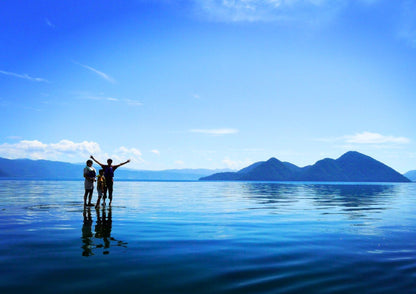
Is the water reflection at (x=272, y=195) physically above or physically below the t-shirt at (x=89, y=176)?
below

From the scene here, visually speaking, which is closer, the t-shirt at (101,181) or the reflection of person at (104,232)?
the reflection of person at (104,232)

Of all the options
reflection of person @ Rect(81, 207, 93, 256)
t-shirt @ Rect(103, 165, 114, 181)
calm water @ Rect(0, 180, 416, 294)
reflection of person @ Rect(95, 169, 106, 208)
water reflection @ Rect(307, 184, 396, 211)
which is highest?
t-shirt @ Rect(103, 165, 114, 181)

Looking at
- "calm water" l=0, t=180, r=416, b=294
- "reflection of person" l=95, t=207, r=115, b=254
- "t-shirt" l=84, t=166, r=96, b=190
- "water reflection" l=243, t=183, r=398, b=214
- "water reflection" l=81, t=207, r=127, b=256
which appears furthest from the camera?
"water reflection" l=243, t=183, r=398, b=214

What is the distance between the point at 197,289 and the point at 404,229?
12.2m

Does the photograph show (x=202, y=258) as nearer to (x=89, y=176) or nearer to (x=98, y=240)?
(x=98, y=240)

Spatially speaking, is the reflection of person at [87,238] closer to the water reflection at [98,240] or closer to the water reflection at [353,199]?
the water reflection at [98,240]

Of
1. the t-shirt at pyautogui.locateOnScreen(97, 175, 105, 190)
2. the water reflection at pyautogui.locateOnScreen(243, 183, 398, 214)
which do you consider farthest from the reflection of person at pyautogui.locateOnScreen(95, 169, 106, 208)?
the water reflection at pyautogui.locateOnScreen(243, 183, 398, 214)

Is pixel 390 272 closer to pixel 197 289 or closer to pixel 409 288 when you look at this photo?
pixel 409 288

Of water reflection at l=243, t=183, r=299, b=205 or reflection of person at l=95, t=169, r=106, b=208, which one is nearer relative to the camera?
reflection of person at l=95, t=169, r=106, b=208

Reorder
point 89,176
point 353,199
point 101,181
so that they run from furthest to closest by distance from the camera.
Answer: point 353,199
point 101,181
point 89,176

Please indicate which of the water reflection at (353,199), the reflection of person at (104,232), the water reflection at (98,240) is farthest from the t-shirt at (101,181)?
the water reflection at (353,199)

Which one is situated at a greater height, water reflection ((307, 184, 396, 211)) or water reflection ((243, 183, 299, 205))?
water reflection ((243, 183, 299, 205))

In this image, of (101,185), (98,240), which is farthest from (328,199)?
(98,240)

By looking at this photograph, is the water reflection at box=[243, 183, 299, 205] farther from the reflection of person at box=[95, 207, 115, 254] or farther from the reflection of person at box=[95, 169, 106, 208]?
the reflection of person at box=[95, 207, 115, 254]
